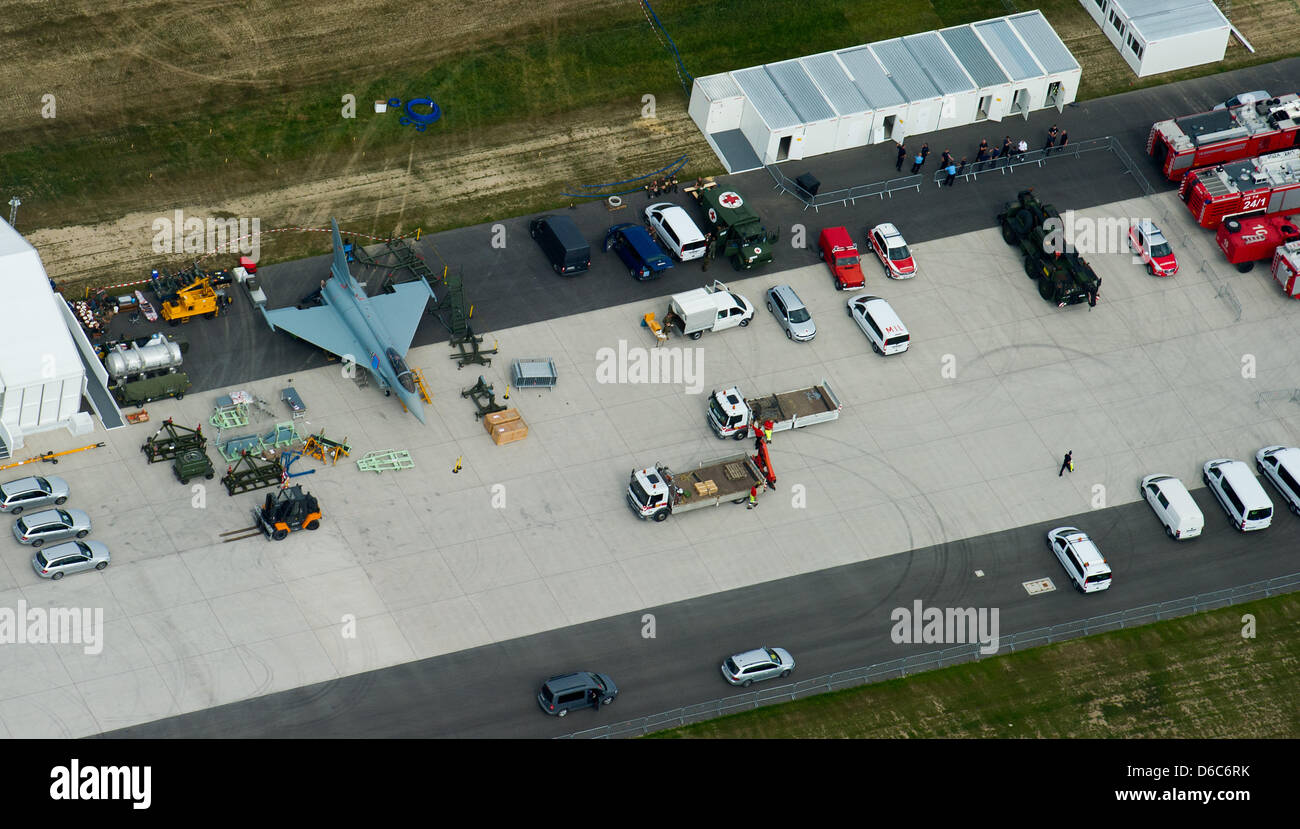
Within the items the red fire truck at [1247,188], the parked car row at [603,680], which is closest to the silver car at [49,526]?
the parked car row at [603,680]

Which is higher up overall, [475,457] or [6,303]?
[6,303]

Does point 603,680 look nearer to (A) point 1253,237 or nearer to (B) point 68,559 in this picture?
(B) point 68,559

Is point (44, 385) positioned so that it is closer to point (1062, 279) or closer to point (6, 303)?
point (6, 303)

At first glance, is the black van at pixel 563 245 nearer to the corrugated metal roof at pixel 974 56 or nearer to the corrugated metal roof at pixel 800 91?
the corrugated metal roof at pixel 800 91

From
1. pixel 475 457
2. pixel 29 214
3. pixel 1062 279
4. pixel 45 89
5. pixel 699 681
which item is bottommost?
pixel 699 681

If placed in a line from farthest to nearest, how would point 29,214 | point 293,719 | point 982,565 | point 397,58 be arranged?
point 397,58 < point 29,214 < point 982,565 < point 293,719

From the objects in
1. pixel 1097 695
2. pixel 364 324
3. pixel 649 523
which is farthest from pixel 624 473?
pixel 1097 695

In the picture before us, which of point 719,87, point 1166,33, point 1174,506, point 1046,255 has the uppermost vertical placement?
point 1166,33

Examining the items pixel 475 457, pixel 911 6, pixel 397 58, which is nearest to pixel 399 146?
pixel 397 58
